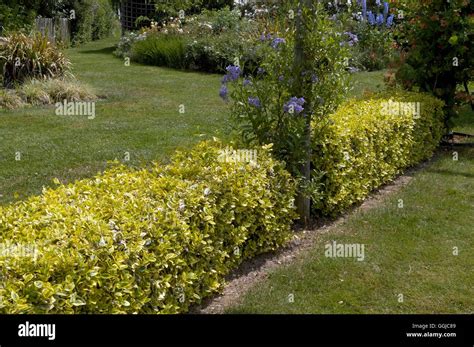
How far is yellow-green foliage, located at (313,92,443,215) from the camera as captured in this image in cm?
617

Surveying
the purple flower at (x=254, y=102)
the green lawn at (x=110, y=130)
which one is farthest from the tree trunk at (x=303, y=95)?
the green lawn at (x=110, y=130)

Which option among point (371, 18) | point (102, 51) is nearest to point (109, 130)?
point (371, 18)

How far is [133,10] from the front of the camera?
22.3 metres

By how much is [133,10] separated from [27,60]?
11072mm

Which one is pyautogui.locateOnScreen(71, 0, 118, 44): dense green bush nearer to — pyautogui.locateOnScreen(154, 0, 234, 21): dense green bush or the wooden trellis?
the wooden trellis

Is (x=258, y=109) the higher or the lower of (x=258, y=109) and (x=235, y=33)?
the lower

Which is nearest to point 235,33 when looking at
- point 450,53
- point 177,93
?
point 177,93

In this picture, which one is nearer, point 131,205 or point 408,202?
point 131,205

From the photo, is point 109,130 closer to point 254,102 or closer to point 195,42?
point 254,102

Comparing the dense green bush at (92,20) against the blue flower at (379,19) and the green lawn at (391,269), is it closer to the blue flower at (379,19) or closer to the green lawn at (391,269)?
the blue flower at (379,19)

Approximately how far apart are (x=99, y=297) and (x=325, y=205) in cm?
322

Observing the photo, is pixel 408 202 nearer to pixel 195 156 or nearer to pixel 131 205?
pixel 195 156

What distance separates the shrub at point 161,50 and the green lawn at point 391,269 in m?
10.4
